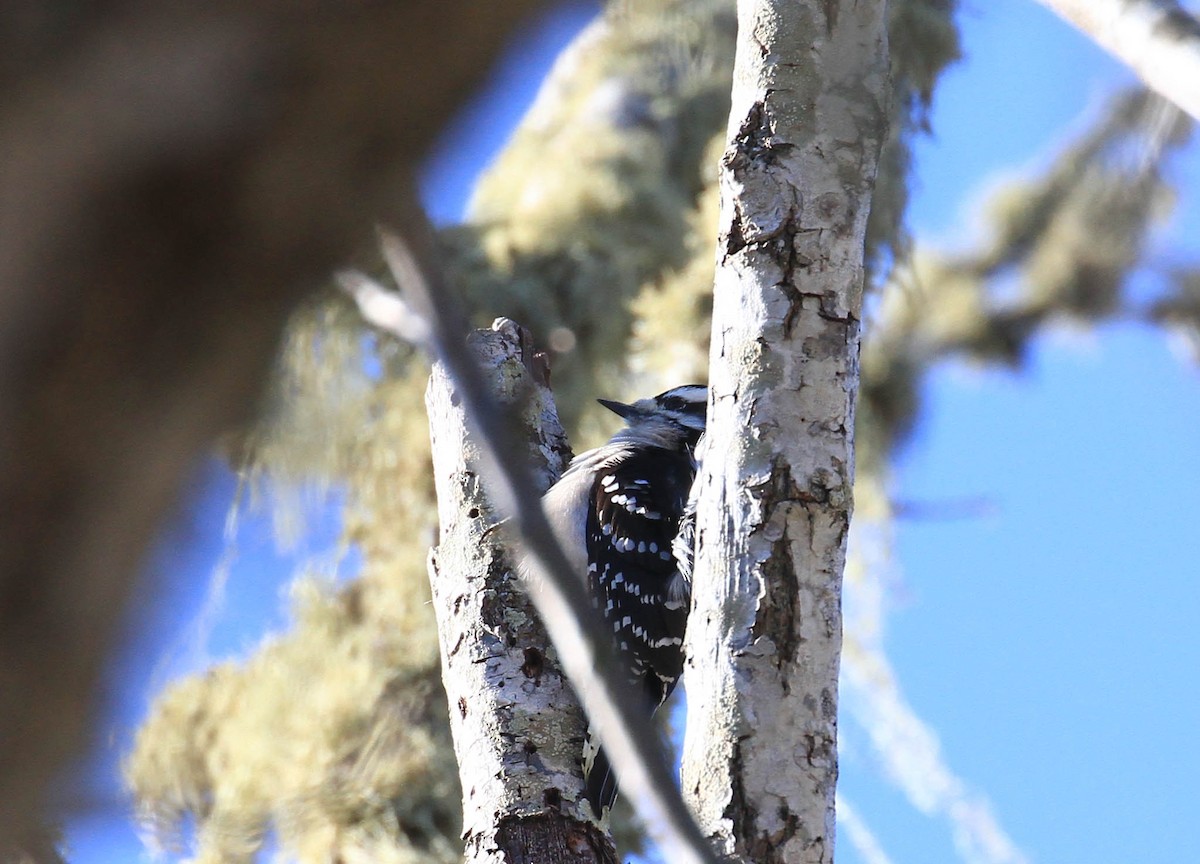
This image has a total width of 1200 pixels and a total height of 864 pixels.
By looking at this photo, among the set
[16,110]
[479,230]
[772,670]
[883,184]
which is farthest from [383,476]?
[16,110]

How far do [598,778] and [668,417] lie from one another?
134cm

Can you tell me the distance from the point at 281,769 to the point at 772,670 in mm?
2332

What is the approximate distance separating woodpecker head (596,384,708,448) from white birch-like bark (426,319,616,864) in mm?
693

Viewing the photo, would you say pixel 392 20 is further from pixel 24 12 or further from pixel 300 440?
pixel 300 440

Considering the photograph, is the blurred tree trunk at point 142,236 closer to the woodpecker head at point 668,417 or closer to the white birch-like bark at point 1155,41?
the white birch-like bark at point 1155,41

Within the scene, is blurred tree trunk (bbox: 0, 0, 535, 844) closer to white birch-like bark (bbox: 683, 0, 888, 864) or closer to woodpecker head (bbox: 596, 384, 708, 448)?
white birch-like bark (bbox: 683, 0, 888, 864)

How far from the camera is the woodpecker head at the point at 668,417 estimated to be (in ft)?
12.5

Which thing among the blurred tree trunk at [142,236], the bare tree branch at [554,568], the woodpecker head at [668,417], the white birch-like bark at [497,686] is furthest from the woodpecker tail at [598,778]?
the blurred tree trunk at [142,236]

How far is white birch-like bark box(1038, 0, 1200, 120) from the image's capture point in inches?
60.0

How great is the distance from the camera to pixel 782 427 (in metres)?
2.00

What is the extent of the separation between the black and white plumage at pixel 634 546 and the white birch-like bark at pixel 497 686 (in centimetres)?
32

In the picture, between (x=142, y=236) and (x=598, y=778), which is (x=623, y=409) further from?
(x=142, y=236)

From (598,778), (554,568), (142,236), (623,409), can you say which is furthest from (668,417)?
(142,236)

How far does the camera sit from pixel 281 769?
12.5 feet
